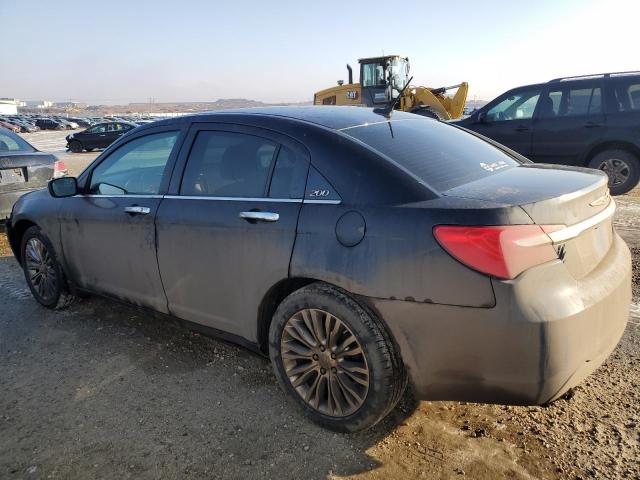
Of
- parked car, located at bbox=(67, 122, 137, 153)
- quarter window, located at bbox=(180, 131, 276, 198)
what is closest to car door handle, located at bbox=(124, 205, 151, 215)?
quarter window, located at bbox=(180, 131, 276, 198)

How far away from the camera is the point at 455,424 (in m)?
2.65

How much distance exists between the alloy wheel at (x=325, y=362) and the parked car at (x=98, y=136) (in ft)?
84.6

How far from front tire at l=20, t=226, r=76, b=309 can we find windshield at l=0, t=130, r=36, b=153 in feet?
11.6

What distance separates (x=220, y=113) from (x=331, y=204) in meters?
1.22

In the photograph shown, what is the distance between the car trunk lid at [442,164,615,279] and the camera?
2.15 m

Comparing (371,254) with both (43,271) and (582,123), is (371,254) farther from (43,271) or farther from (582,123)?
(582,123)

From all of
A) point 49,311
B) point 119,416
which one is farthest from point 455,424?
point 49,311

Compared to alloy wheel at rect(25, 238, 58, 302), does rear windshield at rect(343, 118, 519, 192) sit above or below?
above

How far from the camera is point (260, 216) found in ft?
8.84

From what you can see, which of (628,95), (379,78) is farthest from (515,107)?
(379,78)

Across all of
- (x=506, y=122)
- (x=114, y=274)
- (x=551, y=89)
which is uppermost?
(x=551, y=89)

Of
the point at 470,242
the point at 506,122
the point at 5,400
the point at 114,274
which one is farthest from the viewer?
the point at 506,122

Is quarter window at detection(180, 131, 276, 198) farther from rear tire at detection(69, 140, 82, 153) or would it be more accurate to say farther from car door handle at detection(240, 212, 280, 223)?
rear tire at detection(69, 140, 82, 153)

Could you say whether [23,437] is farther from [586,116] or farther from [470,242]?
[586,116]
